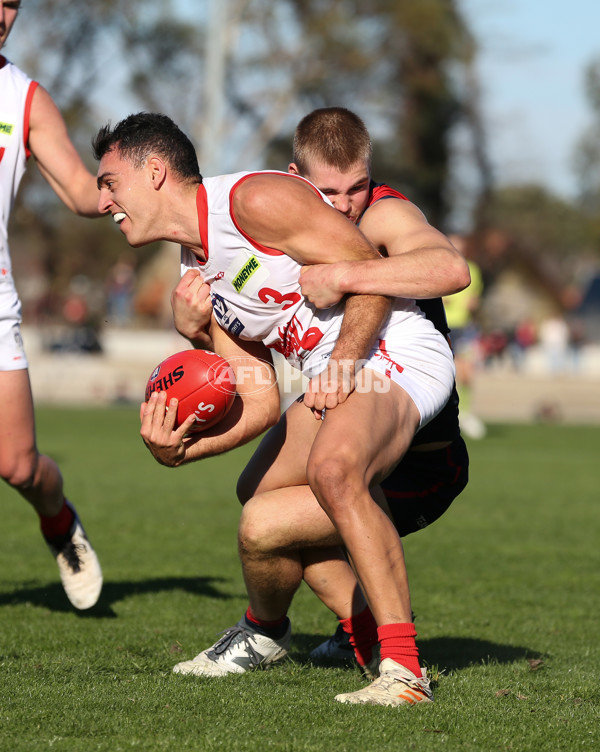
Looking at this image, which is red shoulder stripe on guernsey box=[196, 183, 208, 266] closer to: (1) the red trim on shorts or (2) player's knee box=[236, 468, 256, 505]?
(2) player's knee box=[236, 468, 256, 505]

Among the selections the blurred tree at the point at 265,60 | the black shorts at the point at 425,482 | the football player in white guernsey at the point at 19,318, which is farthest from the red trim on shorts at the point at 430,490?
the blurred tree at the point at 265,60

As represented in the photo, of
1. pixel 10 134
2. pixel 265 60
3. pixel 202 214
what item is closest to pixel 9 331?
pixel 10 134

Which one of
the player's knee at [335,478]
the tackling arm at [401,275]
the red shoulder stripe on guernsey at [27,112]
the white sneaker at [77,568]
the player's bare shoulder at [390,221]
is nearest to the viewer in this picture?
the player's knee at [335,478]

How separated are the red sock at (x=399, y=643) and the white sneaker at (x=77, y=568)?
6.28ft

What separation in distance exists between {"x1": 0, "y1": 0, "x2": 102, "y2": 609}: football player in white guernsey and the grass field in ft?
1.18

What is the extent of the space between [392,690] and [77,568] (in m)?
2.08

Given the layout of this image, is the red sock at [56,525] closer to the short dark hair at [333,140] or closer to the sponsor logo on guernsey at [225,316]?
the sponsor logo on guernsey at [225,316]

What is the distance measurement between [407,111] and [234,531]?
35209 millimetres

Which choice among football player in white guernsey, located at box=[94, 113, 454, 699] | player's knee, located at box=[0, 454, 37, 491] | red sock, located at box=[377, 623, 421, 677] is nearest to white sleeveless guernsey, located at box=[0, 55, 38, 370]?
player's knee, located at box=[0, 454, 37, 491]

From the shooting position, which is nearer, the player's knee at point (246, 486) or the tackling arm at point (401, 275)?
the tackling arm at point (401, 275)

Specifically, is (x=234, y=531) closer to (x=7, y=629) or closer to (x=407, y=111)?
(x=7, y=629)

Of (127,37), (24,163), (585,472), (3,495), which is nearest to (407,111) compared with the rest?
(127,37)

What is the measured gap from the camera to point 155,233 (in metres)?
4.05

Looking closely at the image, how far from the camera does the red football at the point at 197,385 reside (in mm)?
4031
